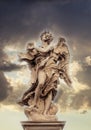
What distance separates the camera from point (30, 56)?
2031 cm

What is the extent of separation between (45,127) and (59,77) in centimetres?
190

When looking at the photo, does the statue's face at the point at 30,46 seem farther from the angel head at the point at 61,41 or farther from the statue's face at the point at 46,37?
the angel head at the point at 61,41

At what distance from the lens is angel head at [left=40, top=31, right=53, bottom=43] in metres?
20.4

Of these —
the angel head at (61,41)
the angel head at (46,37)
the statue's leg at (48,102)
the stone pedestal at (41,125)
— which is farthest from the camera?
the angel head at (61,41)

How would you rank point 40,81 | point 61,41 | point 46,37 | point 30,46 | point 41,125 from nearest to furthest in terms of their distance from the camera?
1. point 41,125
2. point 40,81
3. point 30,46
4. point 46,37
5. point 61,41

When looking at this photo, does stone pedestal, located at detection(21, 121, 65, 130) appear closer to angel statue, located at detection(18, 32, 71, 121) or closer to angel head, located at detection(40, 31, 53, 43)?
angel statue, located at detection(18, 32, 71, 121)

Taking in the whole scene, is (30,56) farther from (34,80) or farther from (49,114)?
(49,114)

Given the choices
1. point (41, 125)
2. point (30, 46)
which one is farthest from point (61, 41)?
point (41, 125)

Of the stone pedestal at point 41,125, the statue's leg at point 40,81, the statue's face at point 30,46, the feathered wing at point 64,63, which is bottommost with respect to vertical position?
the stone pedestal at point 41,125

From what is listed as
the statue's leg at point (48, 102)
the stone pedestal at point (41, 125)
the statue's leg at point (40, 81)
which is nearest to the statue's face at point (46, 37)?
the statue's leg at point (40, 81)

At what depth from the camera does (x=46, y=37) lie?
20.4 meters

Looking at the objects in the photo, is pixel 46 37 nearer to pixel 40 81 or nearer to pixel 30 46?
pixel 30 46

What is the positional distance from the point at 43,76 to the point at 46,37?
136cm

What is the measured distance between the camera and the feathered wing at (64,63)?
20.5 m
